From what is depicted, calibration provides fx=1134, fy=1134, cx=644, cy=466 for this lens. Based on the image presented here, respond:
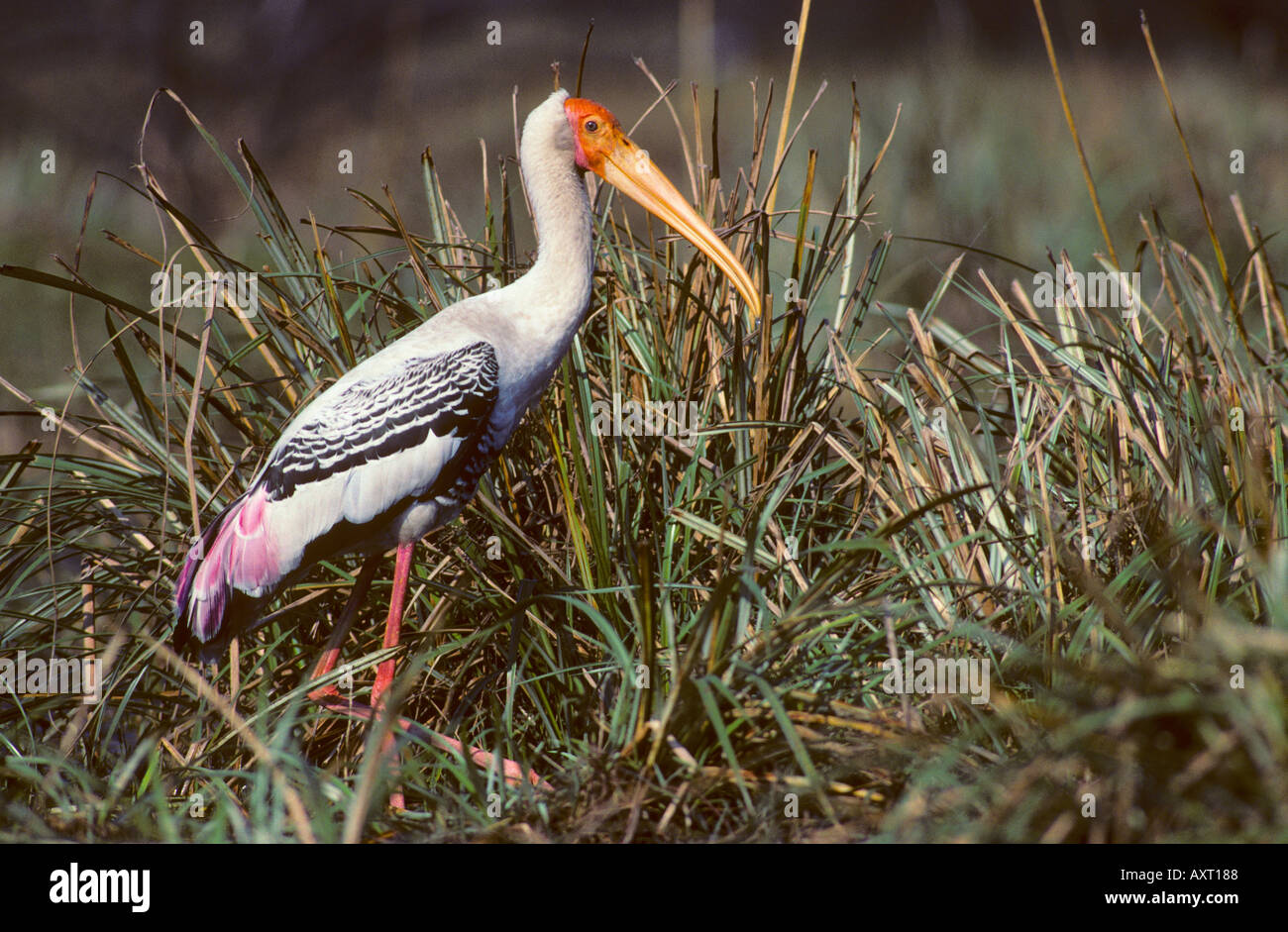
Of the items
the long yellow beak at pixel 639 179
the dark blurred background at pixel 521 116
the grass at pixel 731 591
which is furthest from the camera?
the dark blurred background at pixel 521 116

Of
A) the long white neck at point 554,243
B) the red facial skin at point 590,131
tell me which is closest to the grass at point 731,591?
the long white neck at point 554,243

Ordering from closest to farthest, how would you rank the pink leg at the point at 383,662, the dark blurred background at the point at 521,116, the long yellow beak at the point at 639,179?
1. the pink leg at the point at 383,662
2. the long yellow beak at the point at 639,179
3. the dark blurred background at the point at 521,116

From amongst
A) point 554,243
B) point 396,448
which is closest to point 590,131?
point 554,243

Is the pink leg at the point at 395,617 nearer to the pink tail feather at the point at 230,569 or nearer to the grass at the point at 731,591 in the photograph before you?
the grass at the point at 731,591

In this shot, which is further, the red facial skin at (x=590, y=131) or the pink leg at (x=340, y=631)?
the red facial skin at (x=590, y=131)

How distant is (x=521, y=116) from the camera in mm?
11539

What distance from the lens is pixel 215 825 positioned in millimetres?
2326

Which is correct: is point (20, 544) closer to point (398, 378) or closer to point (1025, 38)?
point (398, 378)

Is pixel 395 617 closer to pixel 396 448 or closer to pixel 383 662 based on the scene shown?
pixel 383 662

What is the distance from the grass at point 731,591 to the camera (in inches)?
88.3

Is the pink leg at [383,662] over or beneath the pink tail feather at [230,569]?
beneath

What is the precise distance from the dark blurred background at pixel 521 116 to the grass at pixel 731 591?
467 cm

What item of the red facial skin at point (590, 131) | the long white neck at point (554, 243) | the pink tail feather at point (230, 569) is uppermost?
the red facial skin at point (590, 131)
